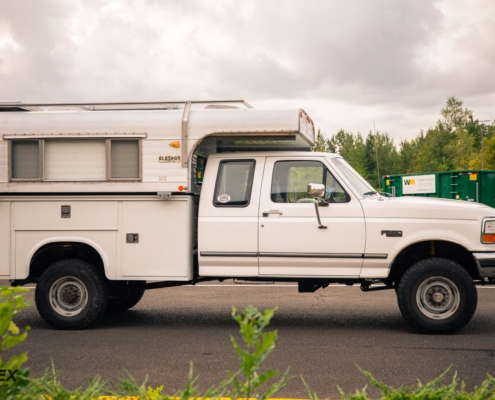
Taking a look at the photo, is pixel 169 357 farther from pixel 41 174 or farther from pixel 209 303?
pixel 209 303

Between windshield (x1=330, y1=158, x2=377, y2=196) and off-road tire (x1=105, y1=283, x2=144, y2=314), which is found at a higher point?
windshield (x1=330, y1=158, x2=377, y2=196)

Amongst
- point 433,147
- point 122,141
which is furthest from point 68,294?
point 433,147

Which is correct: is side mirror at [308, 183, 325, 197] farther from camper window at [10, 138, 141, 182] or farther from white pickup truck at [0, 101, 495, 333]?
camper window at [10, 138, 141, 182]

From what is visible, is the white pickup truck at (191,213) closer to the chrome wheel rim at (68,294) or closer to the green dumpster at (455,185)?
the chrome wheel rim at (68,294)

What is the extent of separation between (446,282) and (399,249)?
25.6 inches

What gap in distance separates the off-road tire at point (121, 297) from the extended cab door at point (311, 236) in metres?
2.19

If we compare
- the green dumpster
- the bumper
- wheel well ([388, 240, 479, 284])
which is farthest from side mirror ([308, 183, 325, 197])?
the green dumpster

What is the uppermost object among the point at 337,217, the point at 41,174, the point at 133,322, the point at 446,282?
the point at 41,174

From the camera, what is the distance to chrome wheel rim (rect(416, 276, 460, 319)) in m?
7.79

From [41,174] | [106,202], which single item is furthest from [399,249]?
[41,174]

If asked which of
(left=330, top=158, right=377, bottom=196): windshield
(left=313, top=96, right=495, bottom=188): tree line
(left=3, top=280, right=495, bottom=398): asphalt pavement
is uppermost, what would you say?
(left=313, top=96, right=495, bottom=188): tree line

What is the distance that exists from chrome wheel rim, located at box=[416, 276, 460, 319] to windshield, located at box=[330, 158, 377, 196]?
1.30 m

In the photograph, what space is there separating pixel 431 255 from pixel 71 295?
14.3 feet

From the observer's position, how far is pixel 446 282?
781cm
